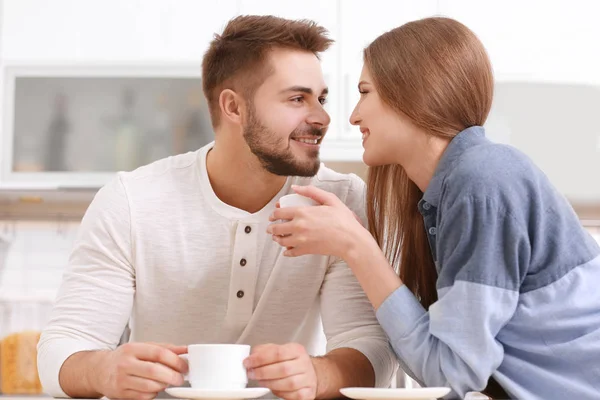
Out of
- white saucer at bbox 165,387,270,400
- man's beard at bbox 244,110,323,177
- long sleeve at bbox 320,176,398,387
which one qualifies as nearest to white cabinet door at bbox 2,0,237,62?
man's beard at bbox 244,110,323,177

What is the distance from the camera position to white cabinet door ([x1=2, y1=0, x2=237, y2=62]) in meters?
2.90

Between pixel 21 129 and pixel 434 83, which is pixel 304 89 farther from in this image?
pixel 21 129

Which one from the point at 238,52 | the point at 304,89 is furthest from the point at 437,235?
the point at 238,52

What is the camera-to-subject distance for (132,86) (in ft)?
9.64

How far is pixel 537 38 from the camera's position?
2904mm

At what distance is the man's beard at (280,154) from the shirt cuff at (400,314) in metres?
0.52

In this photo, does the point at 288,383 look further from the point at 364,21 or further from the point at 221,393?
the point at 364,21

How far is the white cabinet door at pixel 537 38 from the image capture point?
290cm

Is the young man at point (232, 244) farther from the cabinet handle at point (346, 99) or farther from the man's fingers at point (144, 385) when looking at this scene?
the cabinet handle at point (346, 99)

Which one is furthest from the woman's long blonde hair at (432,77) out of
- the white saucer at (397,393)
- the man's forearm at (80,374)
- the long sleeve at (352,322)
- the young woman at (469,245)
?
the man's forearm at (80,374)

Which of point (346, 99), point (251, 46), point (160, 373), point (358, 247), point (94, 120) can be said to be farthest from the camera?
point (94, 120)

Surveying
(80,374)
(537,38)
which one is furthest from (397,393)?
(537,38)

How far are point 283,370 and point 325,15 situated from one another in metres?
2.02

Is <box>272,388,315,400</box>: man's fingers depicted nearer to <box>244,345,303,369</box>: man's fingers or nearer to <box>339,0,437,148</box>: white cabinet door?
<box>244,345,303,369</box>: man's fingers
